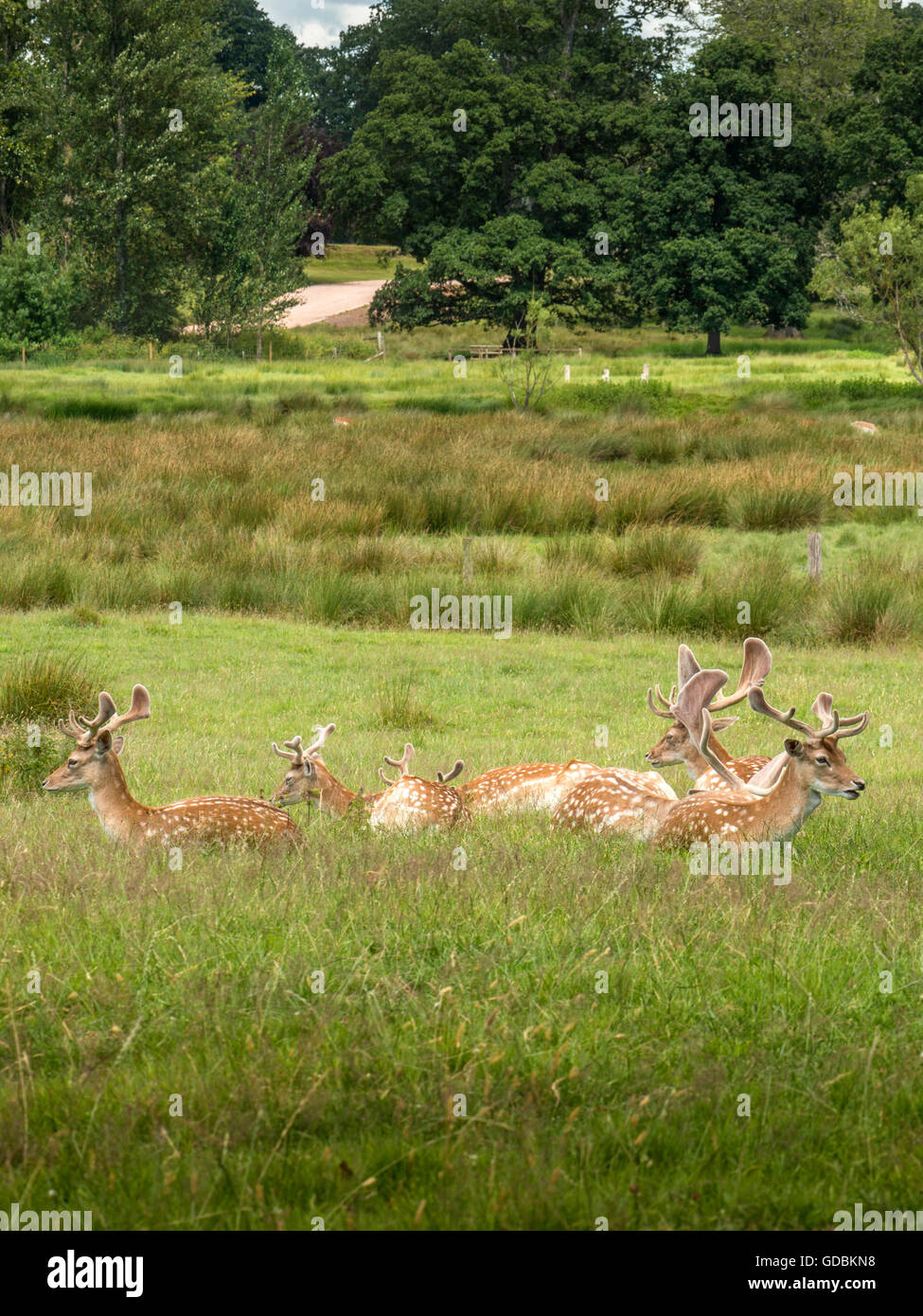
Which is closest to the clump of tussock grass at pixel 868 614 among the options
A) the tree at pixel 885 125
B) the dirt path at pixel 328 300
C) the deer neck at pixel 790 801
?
the deer neck at pixel 790 801

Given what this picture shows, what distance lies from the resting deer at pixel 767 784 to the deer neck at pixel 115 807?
7.40ft

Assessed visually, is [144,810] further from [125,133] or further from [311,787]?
[125,133]

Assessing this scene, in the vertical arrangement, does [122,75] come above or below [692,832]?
above

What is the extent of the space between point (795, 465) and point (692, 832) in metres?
18.2

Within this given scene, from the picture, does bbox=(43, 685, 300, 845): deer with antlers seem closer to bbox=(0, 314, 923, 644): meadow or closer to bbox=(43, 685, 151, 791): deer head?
bbox=(43, 685, 151, 791): deer head

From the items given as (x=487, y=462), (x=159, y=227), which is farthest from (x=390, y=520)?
(x=159, y=227)

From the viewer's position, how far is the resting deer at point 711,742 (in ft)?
20.7

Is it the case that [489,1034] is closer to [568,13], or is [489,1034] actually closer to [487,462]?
[487,462]

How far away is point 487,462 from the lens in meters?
23.3

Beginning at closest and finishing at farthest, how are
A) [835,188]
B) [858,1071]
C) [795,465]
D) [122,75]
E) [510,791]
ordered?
[858,1071], [510,791], [795,465], [122,75], [835,188]

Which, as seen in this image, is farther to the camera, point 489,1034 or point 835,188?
point 835,188

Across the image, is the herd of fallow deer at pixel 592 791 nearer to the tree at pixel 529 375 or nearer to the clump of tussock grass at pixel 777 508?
the clump of tussock grass at pixel 777 508

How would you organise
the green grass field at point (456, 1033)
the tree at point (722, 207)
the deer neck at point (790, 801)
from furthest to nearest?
1. the tree at point (722, 207)
2. the deer neck at point (790, 801)
3. the green grass field at point (456, 1033)

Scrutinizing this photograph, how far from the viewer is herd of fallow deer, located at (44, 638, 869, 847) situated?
18.5ft
